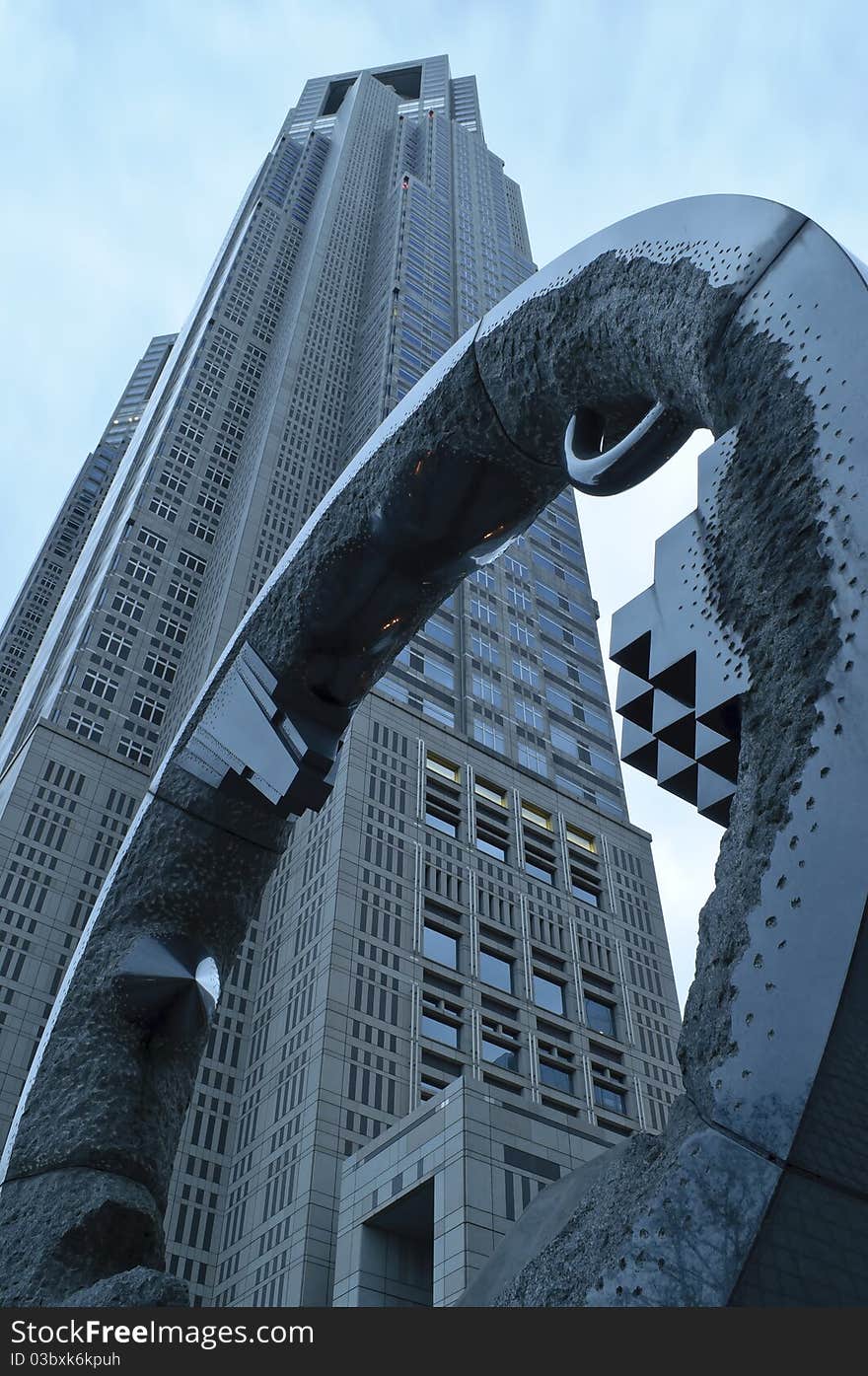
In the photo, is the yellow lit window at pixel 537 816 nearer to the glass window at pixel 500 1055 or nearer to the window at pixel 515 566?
the glass window at pixel 500 1055

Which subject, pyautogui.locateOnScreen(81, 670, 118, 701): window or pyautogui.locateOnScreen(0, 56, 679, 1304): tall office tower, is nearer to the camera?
pyautogui.locateOnScreen(0, 56, 679, 1304): tall office tower

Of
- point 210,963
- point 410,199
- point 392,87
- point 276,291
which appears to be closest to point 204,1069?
point 210,963

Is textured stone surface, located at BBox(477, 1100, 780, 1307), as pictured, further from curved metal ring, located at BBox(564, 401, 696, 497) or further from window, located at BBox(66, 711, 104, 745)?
window, located at BBox(66, 711, 104, 745)

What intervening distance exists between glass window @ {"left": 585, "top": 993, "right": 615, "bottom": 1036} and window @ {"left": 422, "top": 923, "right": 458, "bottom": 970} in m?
5.45

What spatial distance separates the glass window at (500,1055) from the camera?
120ft

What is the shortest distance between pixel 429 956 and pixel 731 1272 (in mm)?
38155

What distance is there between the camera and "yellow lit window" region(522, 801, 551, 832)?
45456 millimetres

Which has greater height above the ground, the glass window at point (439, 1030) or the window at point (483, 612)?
the window at point (483, 612)

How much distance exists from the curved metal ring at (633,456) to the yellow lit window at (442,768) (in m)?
42.3

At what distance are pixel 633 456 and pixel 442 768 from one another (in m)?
43.2

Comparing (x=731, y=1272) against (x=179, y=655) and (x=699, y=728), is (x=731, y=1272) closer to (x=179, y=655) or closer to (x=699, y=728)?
(x=699, y=728)

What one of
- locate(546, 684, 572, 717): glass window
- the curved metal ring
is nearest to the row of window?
locate(546, 684, 572, 717): glass window


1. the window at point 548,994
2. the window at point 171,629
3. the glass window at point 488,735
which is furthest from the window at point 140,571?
the window at point 548,994

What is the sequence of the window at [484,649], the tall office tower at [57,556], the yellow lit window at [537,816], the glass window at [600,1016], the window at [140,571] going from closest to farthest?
the glass window at [600,1016], the yellow lit window at [537,816], the window at [484,649], the window at [140,571], the tall office tower at [57,556]
